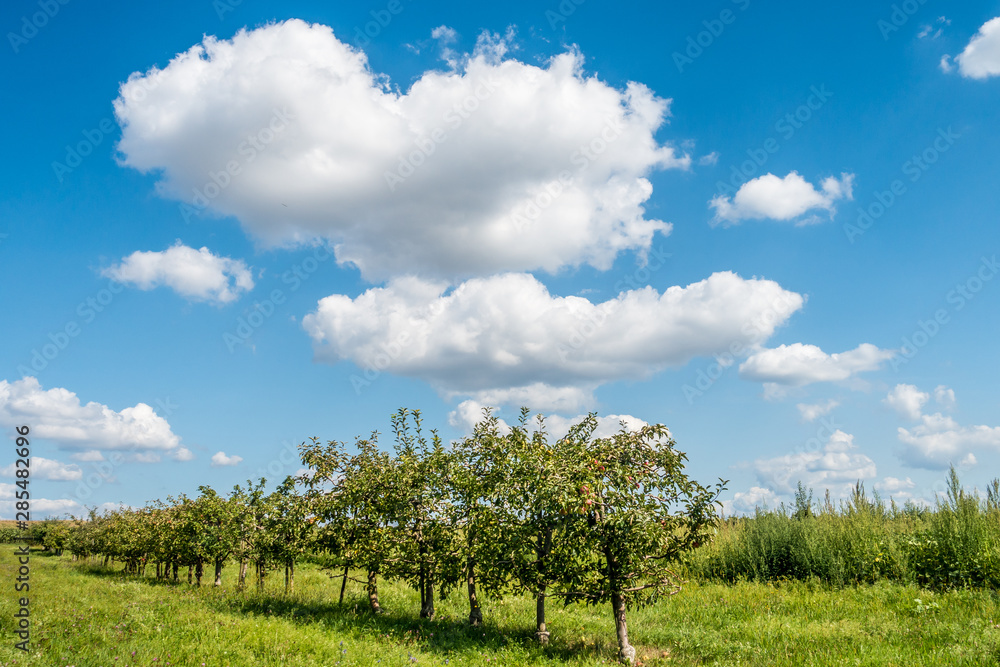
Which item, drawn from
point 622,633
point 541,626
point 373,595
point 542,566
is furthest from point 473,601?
point 622,633

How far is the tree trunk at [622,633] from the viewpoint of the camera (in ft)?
37.4

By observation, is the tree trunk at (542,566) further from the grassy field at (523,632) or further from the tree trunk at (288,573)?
the tree trunk at (288,573)

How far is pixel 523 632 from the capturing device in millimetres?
13797

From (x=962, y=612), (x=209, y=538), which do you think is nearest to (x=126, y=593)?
(x=209, y=538)

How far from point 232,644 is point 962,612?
15970 millimetres

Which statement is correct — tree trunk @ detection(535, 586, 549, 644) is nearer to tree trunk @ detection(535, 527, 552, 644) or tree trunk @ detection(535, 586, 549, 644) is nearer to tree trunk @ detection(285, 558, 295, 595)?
tree trunk @ detection(535, 527, 552, 644)

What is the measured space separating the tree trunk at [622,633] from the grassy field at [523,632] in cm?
29

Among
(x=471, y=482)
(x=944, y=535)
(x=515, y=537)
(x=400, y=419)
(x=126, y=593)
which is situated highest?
(x=400, y=419)

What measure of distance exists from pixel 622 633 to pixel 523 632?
10.3 ft

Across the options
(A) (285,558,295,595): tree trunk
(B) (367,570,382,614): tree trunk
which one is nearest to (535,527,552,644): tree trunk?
(B) (367,570,382,614): tree trunk

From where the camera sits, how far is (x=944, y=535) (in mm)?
16703

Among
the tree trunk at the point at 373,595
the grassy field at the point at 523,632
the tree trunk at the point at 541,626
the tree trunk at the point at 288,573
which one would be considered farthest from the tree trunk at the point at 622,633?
the tree trunk at the point at 288,573

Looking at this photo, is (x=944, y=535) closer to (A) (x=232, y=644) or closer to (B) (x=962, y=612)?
(B) (x=962, y=612)

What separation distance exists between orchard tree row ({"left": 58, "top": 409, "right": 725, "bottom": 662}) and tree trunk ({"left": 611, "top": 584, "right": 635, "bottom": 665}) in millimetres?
37
